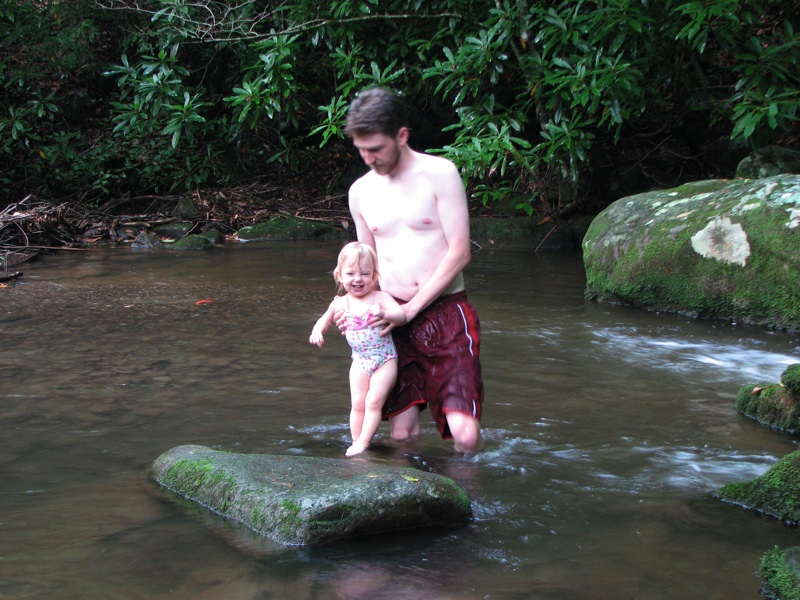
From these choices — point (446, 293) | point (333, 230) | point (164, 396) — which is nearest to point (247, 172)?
point (333, 230)

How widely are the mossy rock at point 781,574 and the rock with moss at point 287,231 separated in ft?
35.7

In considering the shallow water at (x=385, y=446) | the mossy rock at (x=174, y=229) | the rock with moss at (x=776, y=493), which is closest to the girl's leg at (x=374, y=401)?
the shallow water at (x=385, y=446)

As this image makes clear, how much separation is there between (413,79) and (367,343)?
30.4 ft

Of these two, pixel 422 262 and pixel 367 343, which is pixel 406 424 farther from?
pixel 422 262

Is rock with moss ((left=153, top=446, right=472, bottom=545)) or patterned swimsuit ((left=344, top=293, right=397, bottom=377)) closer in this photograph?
rock with moss ((left=153, top=446, right=472, bottom=545))

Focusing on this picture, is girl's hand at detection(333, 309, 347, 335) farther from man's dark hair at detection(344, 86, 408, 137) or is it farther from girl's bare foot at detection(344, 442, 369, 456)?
man's dark hair at detection(344, 86, 408, 137)

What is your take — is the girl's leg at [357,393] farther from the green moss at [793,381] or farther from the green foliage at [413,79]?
the green foliage at [413,79]

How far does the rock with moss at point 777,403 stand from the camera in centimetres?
442

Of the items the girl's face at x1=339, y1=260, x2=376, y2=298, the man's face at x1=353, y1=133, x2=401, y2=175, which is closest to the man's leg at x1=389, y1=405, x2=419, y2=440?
the girl's face at x1=339, y1=260, x2=376, y2=298

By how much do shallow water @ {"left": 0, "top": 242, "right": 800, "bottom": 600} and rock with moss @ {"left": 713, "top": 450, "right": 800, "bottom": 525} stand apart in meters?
0.07

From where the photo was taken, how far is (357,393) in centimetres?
406

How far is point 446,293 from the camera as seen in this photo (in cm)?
401

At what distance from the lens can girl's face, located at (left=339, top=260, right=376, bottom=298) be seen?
390cm

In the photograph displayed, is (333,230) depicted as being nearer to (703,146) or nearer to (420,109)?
(420,109)
